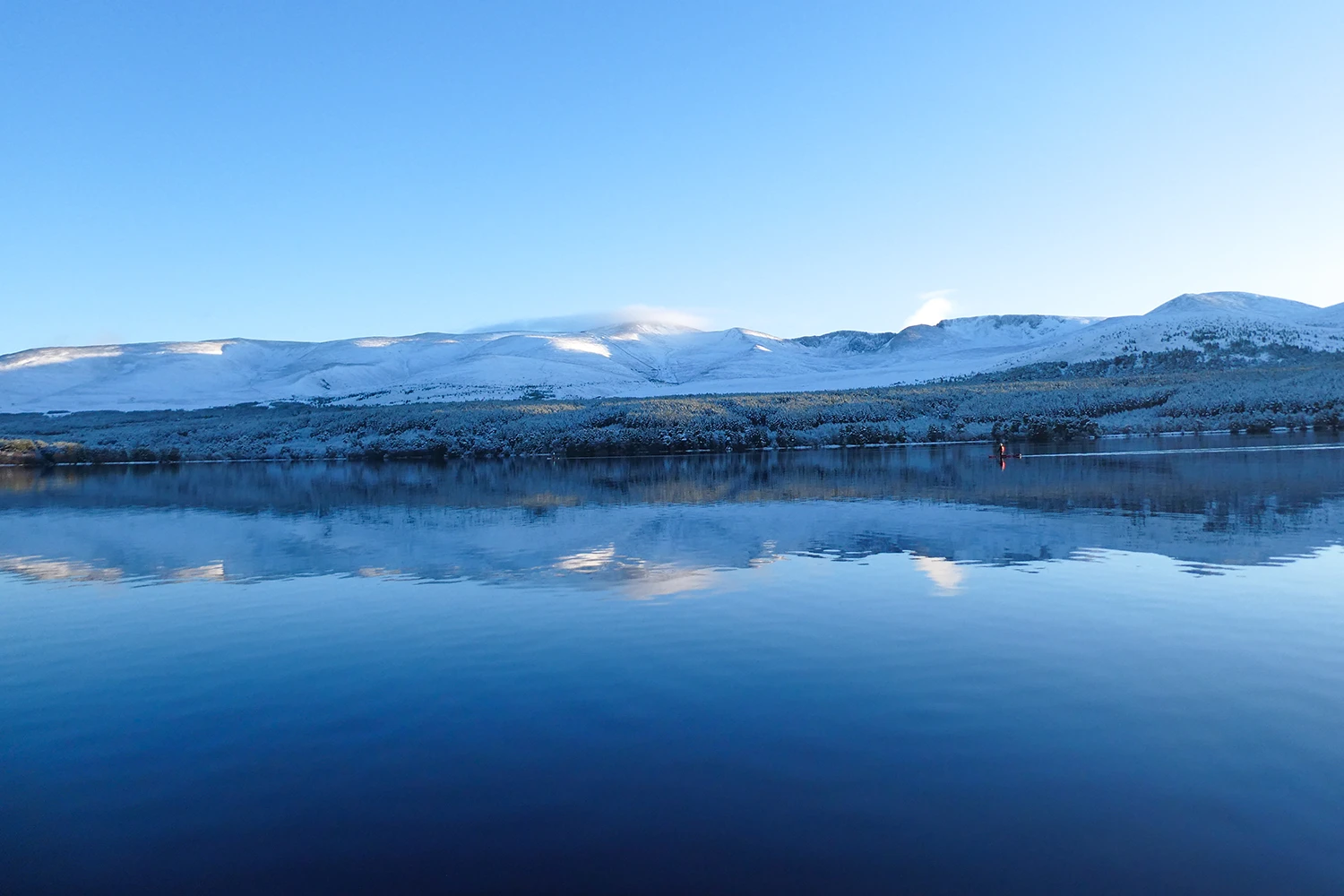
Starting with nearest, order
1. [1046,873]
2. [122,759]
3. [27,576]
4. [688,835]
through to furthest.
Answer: [1046,873]
[688,835]
[122,759]
[27,576]

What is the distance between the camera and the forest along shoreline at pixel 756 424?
2416 inches

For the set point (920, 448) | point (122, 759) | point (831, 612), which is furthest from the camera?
point (920, 448)

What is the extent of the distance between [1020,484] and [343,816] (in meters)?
24.7

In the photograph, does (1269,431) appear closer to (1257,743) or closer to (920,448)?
(920,448)

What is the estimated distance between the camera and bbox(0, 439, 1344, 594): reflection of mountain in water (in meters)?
16.0

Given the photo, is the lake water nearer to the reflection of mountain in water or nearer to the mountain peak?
the reflection of mountain in water

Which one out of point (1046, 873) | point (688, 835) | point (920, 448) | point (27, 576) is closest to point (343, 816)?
point (688, 835)

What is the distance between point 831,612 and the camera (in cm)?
1148

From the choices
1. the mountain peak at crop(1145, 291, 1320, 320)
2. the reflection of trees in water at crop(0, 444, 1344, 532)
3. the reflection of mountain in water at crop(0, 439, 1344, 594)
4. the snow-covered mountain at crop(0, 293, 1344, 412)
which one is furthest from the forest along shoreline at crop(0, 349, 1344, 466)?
the mountain peak at crop(1145, 291, 1320, 320)

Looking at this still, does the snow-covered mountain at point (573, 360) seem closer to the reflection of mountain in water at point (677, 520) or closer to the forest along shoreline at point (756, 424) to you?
the forest along shoreline at point (756, 424)

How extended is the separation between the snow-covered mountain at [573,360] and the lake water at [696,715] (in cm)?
9084

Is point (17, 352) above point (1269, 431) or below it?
above

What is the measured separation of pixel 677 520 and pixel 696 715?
13.9 m

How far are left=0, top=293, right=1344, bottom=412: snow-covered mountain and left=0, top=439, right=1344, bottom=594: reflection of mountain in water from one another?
72.4 m
